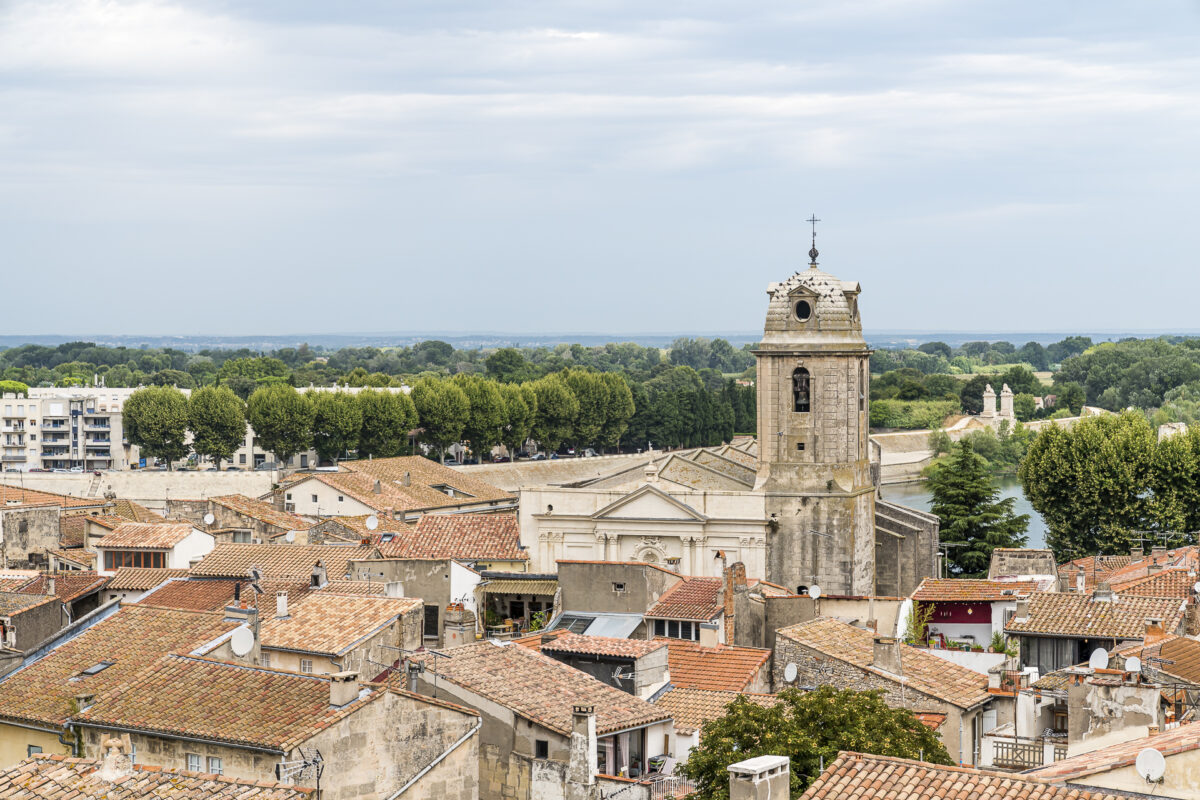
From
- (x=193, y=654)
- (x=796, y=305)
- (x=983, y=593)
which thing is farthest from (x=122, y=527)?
(x=193, y=654)

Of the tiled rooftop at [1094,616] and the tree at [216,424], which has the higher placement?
the tiled rooftop at [1094,616]

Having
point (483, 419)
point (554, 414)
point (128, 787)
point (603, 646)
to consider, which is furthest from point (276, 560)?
point (554, 414)

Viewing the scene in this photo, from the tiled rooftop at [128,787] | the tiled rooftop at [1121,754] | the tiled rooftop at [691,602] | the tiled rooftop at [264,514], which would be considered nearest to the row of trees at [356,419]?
the tiled rooftop at [264,514]

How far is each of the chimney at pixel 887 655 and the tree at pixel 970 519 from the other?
29.1 meters

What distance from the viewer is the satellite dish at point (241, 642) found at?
771 inches

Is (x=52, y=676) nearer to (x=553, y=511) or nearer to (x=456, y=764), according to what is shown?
(x=456, y=764)

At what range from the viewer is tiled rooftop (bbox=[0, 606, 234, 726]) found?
20.1 meters

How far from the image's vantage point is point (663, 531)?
4034cm

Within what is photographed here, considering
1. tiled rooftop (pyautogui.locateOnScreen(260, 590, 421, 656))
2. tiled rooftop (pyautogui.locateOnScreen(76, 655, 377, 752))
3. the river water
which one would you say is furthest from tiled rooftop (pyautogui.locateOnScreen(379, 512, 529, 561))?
the river water

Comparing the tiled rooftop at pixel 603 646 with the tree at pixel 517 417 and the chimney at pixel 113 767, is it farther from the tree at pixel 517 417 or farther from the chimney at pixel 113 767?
the tree at pixel 517 417

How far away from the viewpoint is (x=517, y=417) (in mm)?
107000

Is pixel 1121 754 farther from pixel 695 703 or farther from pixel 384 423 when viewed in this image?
pixel 384 423

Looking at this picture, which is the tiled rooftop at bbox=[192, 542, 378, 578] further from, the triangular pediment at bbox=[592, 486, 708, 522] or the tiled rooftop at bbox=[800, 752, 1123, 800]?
the tiled rooftop at bbox=[800, 752, 1123, 800]

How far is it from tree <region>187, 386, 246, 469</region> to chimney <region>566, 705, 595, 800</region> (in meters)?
83.9
